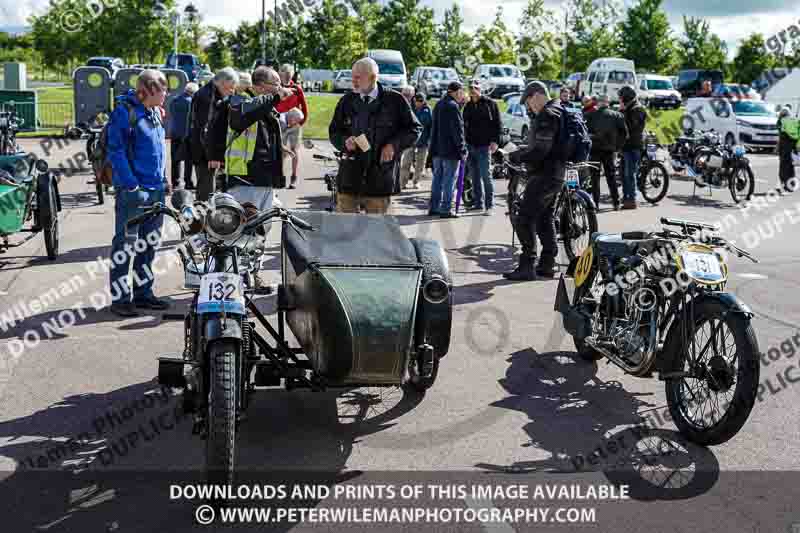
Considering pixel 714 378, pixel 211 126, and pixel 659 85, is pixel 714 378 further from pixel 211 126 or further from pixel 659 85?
pixel 659 85

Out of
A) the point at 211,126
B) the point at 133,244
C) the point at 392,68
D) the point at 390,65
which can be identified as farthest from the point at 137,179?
the point at 390,65

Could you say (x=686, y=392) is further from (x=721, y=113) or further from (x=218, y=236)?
(x=721, y=113)

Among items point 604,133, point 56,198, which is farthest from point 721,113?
point 56,198

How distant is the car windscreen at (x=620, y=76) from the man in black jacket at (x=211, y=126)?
120ft

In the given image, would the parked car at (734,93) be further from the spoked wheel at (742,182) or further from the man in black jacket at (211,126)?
the man in black jacket at (211,126)

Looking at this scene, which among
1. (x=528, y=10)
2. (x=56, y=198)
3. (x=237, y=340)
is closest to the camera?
(x=237, y=340)

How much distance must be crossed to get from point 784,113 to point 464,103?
8.63 meters

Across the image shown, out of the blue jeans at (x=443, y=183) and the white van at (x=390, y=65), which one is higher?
the white van at (x=390, y=65)

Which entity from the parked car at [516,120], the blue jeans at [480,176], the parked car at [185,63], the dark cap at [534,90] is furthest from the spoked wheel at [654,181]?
the parked car at [185,63]

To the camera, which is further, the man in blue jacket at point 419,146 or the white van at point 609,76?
the white van at point 609,76

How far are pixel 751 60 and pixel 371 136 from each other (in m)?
60.6

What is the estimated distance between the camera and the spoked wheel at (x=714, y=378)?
488cm

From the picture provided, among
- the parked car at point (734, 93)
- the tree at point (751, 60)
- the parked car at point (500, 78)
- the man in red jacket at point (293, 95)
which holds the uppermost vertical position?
the tree at point (751, 60)

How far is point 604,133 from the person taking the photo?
1544 centimetres
